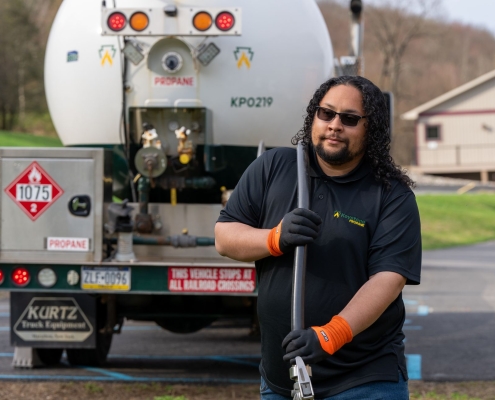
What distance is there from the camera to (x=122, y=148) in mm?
6789

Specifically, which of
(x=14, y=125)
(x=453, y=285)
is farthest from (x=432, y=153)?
(x=453, y=285)

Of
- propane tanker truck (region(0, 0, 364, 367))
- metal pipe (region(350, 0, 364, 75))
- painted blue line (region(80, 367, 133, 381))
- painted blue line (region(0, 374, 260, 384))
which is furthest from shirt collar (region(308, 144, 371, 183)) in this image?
metal pipe (region(350, 0, 364, 75))

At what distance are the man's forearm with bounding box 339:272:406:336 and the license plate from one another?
332cm

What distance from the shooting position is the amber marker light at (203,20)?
6188 millimetres

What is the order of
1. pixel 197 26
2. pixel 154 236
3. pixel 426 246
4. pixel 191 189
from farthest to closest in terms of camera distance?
pixel 426 246, pixel 191 189, pixel 154 236, pixel 197 26

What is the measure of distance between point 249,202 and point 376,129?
1.69ft

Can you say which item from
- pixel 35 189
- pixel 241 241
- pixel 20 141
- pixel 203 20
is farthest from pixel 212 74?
pixel 20 141

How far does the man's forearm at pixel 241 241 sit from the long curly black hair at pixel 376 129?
0.46 metres

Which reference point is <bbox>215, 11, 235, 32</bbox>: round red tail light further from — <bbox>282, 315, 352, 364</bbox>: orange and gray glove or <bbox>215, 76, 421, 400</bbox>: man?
<bbox>282, 315, 352, 364</bbox>: orange and gray glove

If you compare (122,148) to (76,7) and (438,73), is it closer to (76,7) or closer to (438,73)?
(76,7)

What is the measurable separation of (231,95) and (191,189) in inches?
36.2

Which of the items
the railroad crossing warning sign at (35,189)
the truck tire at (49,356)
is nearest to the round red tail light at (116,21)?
the railroad crossing warning sign at (35,189)

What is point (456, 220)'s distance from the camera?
997 inches

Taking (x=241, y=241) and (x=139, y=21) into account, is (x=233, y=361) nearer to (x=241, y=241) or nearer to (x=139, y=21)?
(x=139, y=21)
